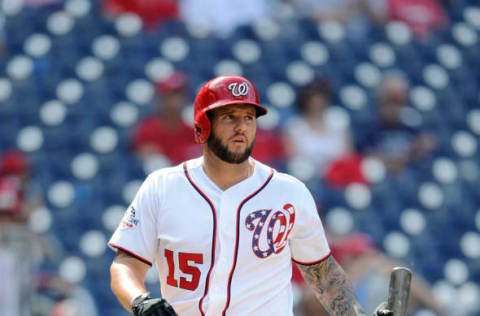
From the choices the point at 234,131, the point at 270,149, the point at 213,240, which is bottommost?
the point at 213,240

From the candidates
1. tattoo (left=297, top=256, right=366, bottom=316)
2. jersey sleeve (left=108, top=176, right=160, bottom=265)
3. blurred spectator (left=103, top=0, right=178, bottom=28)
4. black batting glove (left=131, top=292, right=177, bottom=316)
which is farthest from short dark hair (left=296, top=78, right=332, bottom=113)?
black batting glove (left=131, top=292, right=177, bottom=316)

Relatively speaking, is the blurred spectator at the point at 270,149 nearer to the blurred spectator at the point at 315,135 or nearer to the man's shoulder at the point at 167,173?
the blurred spectator at the point at 315,135

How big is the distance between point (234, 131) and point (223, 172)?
171 millimetres

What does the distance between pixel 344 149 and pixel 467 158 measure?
1.33m

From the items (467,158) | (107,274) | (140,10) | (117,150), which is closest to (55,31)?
(140,10)

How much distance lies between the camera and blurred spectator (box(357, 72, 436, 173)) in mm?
7164

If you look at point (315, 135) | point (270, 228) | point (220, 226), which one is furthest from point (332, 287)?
point (315, 135)

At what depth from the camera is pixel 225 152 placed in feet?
9.05

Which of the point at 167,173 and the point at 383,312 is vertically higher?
A: the point at 167,173

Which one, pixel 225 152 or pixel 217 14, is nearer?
pixel 225 152

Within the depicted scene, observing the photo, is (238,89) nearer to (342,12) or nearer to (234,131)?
(234,131)

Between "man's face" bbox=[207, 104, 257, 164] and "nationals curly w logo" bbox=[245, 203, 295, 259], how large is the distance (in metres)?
0.19

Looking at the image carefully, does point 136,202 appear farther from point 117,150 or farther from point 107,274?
point 117,150

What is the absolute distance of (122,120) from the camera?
22.6ft
